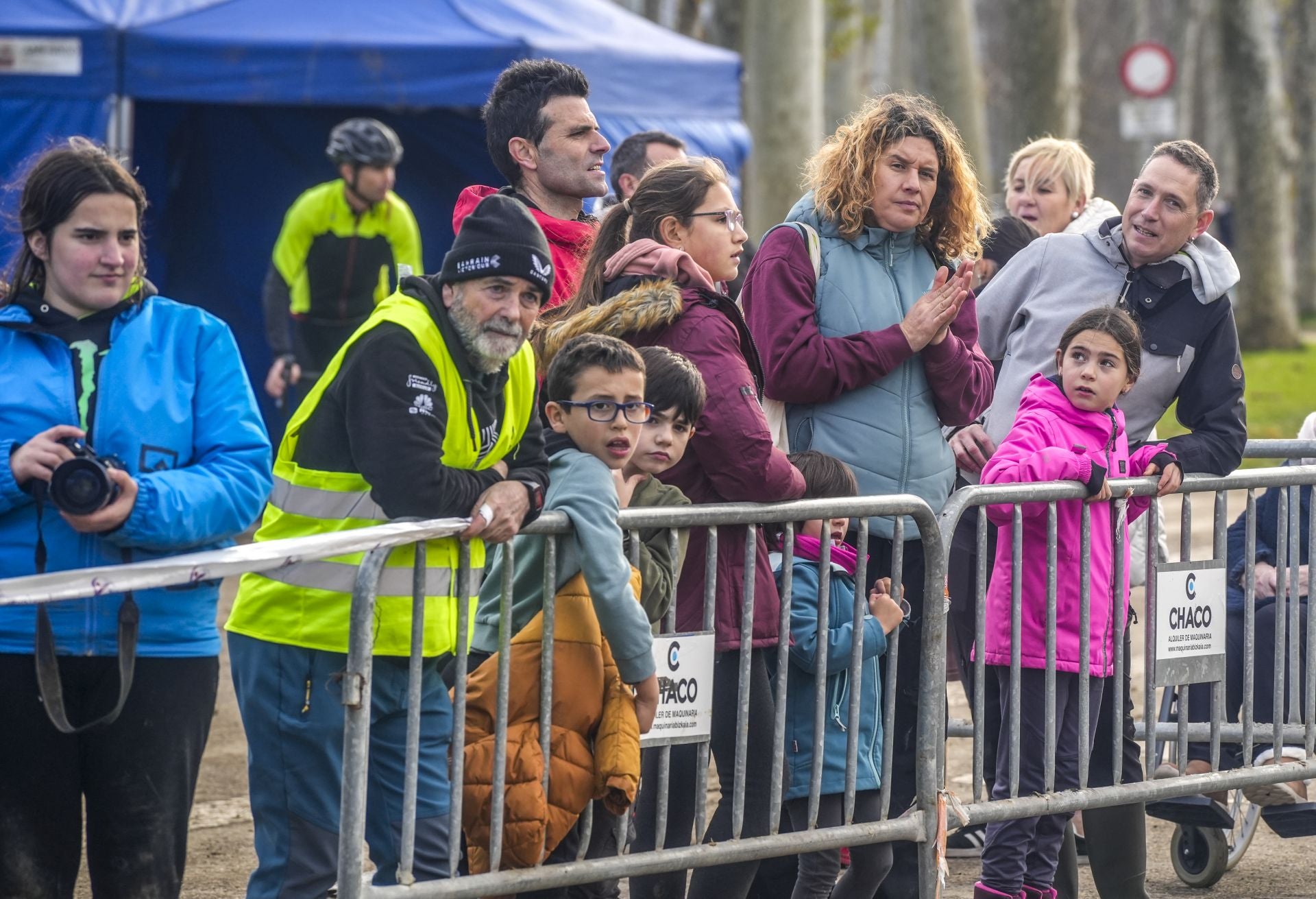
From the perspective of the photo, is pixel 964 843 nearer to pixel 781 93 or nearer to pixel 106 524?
pixel 106 524

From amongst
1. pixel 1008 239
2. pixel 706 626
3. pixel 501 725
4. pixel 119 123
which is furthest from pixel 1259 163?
pixel 501 725

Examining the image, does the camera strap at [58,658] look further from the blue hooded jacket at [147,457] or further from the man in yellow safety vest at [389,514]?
the man in yellow safety vest at [389,514]

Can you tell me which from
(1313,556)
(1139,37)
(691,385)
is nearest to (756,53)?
(1313,556)

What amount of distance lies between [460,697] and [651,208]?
1442mm

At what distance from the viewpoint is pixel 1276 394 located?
1811 cm

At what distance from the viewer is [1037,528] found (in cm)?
469

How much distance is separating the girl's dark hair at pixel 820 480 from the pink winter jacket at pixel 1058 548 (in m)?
0.49

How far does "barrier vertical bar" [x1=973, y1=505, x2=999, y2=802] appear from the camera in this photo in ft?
14.7

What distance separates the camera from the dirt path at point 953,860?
5.23m

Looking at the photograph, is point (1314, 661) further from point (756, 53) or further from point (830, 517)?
point (756, 53)

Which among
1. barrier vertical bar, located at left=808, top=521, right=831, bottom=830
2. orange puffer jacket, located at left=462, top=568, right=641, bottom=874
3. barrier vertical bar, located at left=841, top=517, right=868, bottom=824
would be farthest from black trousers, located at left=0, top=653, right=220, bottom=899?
barrier vertical bar, located at left=841, top=517, right=868, bottom=824

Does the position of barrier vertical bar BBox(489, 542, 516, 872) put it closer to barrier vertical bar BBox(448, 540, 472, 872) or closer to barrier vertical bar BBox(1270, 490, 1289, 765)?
barrier vertical bar BBox(448, 540, 472, 872)

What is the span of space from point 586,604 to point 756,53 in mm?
13351

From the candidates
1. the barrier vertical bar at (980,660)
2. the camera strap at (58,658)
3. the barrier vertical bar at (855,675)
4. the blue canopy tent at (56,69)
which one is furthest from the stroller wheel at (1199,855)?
the blue canopy tent at (56,69)
